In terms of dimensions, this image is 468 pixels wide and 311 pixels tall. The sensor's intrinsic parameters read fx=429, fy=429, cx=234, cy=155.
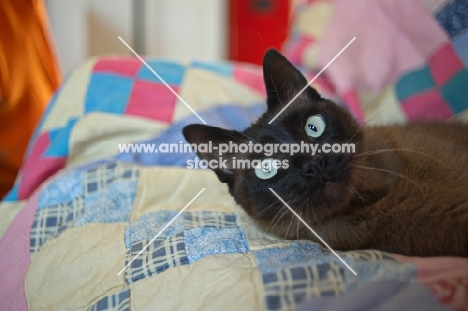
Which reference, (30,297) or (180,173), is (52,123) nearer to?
(180,173)

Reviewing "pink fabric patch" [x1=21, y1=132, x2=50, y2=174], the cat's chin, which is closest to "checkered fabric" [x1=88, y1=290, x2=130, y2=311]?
the cat's chin

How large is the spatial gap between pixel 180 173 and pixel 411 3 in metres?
0.95

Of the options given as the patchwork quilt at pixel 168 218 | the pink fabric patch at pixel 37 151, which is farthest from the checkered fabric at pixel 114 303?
the pink fabric patch at pixel 37 151

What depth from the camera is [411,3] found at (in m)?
1.43

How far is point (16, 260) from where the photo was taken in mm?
1065

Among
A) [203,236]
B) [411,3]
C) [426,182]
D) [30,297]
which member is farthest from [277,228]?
[411,3]

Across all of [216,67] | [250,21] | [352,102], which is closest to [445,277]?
[352,102]

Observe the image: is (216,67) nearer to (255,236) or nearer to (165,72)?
(165,72)

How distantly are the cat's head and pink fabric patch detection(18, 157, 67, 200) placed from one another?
64cm

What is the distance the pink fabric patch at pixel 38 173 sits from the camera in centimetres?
139

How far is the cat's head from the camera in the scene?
2.83 feet

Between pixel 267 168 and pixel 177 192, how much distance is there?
0.39 meters

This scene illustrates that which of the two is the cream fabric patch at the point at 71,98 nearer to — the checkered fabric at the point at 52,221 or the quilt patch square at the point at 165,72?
the quilt patch square at the point at 165,72

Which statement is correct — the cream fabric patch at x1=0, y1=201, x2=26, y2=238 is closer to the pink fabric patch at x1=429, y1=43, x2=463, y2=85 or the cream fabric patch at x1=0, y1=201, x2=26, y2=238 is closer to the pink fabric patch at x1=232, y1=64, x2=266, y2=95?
the pink fabric patch at x1=232, y1=64, x2=266, y2=95
